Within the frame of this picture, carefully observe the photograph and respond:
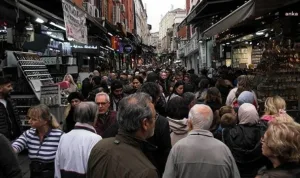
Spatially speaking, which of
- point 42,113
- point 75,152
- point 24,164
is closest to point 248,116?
point 75,152

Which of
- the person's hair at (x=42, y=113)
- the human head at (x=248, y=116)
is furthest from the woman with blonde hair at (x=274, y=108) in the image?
the person's hair at (x=42, y=113)

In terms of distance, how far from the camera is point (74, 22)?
1100 cm

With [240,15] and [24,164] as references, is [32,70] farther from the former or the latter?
[240,15]

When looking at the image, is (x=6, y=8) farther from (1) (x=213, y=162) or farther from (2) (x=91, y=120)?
(1) (x=213, y=162)

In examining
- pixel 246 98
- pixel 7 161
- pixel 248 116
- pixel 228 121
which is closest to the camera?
pixel 7 161

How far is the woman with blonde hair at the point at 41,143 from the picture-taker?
490 cm

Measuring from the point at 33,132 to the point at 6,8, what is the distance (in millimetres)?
3645

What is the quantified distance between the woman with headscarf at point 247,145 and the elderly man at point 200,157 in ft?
3.59

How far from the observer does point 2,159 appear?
371 cm

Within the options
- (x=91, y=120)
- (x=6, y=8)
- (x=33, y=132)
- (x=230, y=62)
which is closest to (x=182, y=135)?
(x=91, y=120)

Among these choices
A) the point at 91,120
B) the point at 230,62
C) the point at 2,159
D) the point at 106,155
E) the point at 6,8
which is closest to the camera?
the point at 106,155

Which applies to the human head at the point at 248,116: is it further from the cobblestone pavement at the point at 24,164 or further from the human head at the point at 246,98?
the cobblestone pavement at the point at 24,164

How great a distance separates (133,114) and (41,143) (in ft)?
7.72

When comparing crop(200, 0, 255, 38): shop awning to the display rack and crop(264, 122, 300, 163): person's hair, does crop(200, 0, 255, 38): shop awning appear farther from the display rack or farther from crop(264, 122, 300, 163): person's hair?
crop(264, 122, 300, 163): person's hair
